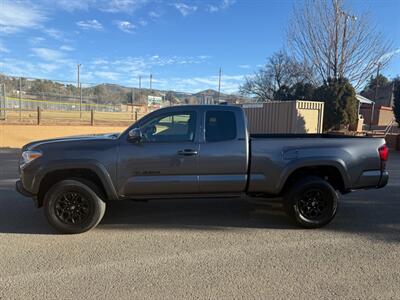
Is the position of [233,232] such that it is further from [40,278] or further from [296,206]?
[40,278]

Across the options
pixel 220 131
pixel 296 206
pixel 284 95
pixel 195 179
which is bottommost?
pixel 296 206

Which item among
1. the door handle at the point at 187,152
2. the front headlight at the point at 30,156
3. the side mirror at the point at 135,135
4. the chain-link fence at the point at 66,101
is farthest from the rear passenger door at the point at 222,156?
the chain-link fence at the point at 66,101

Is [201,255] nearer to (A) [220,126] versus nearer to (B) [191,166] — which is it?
(B) [191,166]

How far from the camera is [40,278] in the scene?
3.66m

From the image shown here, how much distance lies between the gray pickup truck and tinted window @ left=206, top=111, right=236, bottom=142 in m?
0.02

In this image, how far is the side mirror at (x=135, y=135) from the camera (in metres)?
4.89

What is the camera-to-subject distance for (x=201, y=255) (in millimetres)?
4266

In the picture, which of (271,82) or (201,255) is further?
(271,82)

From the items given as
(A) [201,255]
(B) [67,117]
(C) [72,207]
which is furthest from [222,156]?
(B) [67,117]

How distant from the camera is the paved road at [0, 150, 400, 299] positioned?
3.47 m

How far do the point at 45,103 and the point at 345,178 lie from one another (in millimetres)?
36042

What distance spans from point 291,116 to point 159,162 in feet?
42.7

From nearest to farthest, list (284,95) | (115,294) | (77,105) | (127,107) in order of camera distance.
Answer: (115,294), (284,95), (77,105), (127,107)

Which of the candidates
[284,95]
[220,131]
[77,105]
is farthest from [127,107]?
[220,131]
